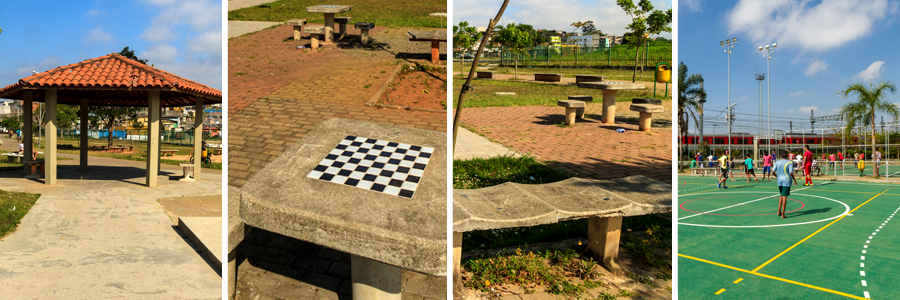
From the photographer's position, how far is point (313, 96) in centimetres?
246

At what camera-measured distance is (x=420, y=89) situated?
247 centimetres

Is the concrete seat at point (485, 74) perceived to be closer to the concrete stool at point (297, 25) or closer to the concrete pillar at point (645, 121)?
the concrete pillar at point (645, 121)

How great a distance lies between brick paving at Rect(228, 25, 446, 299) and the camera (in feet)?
7.46

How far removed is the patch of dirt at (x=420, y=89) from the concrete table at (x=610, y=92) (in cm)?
138

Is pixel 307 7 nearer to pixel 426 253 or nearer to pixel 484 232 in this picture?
pixel 426 253

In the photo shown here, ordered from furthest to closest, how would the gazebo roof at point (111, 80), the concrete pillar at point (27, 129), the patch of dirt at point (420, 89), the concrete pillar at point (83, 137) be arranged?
1. the concrete pillar at point (83, 137)
2. the concrete pillar at point (27, 129)
3. the gazebo roof at point (111, 80)
4. the patch of dirt at point (420, 89)

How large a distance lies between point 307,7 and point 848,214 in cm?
1271

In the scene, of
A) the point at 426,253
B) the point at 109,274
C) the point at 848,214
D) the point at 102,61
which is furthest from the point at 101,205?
the point at 848,214

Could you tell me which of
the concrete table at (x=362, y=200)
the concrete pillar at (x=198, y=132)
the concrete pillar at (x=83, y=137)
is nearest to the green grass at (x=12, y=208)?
the concrete pillar at (x=198, y=132)

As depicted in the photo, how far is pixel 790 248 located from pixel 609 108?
575cm

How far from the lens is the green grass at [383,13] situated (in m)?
2.55

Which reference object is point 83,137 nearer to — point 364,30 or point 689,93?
point 364,30

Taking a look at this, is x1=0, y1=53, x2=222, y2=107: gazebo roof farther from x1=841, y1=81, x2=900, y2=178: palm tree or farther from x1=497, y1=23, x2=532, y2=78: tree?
x1=841, y1=81, x2=900, y2=178: palm tree

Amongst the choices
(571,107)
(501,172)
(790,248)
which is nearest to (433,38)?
(501,172)
